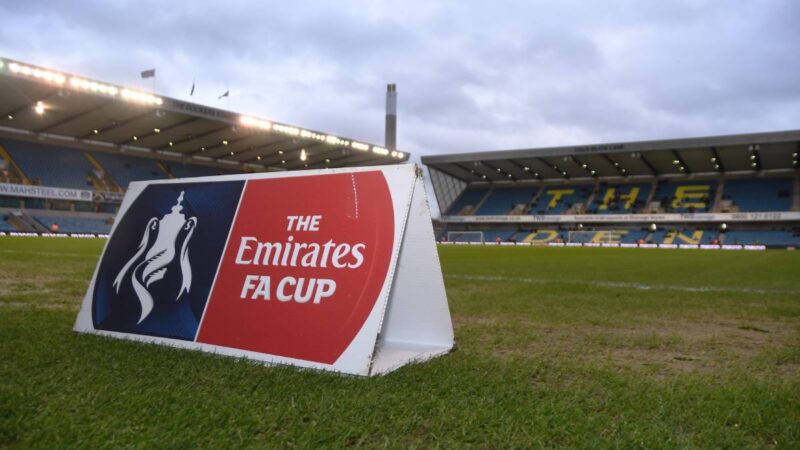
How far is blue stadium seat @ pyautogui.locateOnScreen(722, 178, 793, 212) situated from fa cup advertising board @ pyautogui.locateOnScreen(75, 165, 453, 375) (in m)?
49.7

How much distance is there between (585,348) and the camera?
12.8 ft

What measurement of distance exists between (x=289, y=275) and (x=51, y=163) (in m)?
45.9

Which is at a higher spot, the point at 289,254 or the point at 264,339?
the point at 289,254

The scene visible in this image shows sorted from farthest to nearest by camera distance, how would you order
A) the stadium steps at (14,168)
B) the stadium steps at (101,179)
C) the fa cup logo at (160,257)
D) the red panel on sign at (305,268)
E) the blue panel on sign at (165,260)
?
1. the stadium steps at (101,179)
2. the stadium steps at (14,168)
3. the fa cup logo at (160,257)
4. the blue panel on sign at (165,260)
5. the red panel on sign at (305,268)

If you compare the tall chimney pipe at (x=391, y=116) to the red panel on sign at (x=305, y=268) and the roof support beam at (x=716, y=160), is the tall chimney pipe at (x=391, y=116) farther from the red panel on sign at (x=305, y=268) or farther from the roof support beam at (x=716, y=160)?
the red panel on sign at (x=305, y=268)

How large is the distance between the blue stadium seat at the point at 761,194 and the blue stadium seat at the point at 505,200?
17804 mm

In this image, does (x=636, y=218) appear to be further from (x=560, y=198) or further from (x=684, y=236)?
(x=560, y=198)

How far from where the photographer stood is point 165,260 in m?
3.92

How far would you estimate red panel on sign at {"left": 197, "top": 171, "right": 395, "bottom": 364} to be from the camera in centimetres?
309

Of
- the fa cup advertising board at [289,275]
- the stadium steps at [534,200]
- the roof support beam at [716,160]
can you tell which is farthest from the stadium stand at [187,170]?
the fa cup advertising board at [289,275]

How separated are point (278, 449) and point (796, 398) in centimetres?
257

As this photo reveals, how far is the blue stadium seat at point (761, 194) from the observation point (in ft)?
143

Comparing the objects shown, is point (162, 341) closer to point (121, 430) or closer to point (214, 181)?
point (214, 181)

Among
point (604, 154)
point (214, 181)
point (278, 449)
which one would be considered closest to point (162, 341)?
point (214, 181)
